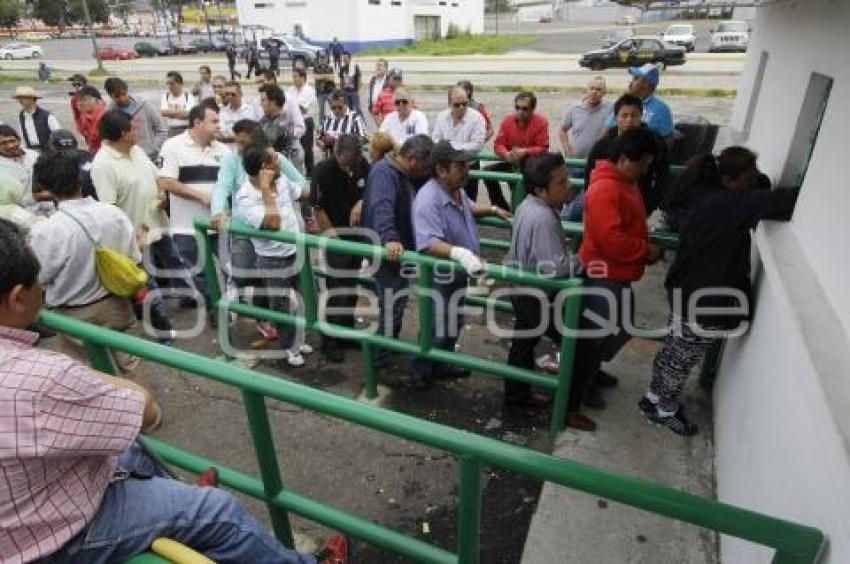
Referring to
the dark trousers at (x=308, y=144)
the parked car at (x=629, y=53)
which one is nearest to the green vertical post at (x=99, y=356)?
the dark trousers at (x=308, y=144)

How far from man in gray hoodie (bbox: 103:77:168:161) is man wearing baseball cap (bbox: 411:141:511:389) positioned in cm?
447

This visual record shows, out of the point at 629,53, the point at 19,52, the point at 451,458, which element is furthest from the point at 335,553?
the point at 19,52

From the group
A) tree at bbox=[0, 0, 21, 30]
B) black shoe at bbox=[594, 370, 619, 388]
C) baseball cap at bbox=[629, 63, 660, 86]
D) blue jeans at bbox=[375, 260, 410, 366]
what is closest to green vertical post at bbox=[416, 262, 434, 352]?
blue jeans at bbox=[375, 260, 410, 366]

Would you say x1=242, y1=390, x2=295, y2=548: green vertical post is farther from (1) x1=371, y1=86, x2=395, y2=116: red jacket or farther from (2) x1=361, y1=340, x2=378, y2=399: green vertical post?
(1) x1=371, y1=86, x2=395, y2=116: red jacket

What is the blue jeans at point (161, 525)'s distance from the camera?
63.6 inches

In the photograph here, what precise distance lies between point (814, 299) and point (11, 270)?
2.85 metres

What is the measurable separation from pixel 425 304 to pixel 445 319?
38cm

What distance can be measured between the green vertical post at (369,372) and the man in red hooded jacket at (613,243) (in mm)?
1356

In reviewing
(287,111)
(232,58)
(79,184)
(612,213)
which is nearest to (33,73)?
(232,58)

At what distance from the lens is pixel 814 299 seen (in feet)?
7.68

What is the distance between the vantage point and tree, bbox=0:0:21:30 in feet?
196

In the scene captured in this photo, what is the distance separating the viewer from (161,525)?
1.70 metres

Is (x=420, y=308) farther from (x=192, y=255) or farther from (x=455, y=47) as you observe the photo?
(x=455, y=47)

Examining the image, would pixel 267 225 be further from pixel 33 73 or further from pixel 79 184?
pixel 33 73
